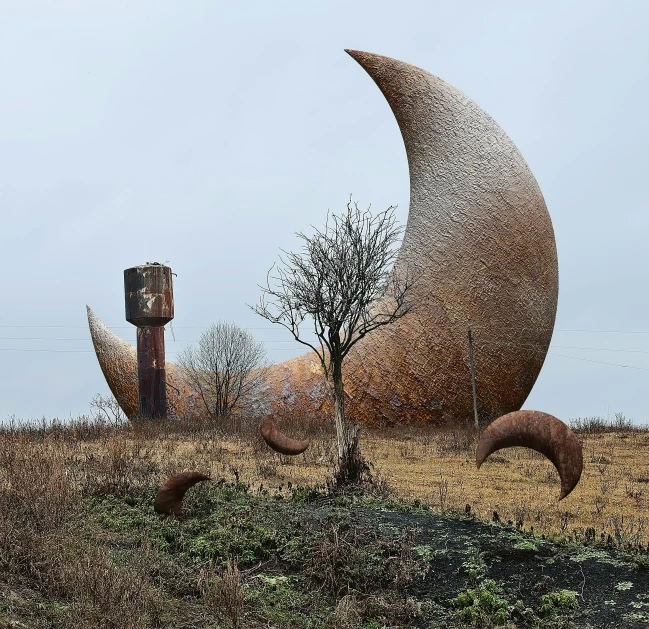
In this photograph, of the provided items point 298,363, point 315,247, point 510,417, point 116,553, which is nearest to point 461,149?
point 298,363

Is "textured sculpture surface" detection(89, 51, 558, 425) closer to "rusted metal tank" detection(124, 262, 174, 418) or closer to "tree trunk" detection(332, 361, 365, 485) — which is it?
"rusted metal tank" detection(124, 262, 174, 418)

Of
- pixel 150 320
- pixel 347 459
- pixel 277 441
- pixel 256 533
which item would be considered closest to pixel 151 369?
pixel 150 320

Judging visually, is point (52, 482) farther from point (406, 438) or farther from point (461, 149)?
point (461, 149)

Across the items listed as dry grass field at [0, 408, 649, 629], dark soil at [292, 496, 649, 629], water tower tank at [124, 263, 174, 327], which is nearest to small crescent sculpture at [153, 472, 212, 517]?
dry grass field at [0, 408, 649, 629]

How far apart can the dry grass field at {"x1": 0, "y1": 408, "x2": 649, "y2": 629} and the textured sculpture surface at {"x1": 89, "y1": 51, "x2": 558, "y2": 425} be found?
4782mm

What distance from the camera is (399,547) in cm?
627

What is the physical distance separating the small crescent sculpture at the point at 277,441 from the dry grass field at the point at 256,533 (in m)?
0.42

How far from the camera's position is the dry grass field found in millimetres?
5102

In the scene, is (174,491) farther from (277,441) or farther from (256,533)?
(277,441)

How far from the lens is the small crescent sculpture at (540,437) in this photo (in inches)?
258

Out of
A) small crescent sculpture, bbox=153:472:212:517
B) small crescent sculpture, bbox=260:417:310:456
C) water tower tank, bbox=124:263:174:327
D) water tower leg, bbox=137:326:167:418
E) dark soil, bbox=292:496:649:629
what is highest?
water tower tank, bbox=124:263:174:327

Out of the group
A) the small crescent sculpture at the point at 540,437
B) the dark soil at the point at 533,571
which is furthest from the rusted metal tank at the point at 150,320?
the small crescent sculpture at the point at 540,437

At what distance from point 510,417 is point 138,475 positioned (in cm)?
505

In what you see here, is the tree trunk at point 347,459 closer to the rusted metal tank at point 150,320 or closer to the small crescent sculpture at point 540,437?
the small crescent sculpture at point 540,437
